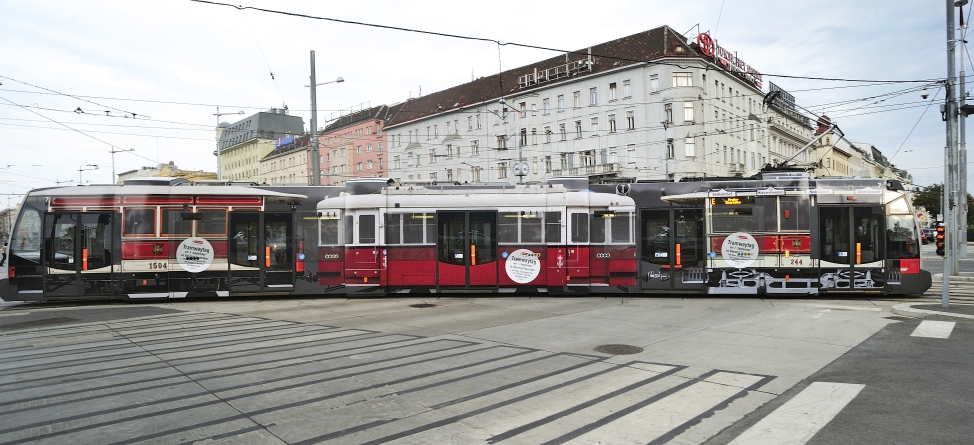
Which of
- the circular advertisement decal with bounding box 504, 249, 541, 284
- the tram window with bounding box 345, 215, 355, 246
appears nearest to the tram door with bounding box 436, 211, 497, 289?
the circular advertisement decal with bounding box 504, 249, 541, 284

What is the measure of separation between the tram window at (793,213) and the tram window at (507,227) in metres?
7.16

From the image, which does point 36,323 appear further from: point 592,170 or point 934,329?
point 592,170

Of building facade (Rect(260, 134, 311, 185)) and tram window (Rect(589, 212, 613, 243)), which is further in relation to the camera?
building facade (Rect(260, 134, 311, 185))

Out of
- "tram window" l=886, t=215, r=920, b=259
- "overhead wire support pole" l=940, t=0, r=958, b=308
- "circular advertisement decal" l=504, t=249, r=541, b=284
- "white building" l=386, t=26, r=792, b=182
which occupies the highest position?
"white building" l=386, t=26, r=792, b=182

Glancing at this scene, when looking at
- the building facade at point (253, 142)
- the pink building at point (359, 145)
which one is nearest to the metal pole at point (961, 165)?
the pink building at point (359, 145)

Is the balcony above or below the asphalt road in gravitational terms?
above

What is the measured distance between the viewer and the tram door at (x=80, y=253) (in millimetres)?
15766

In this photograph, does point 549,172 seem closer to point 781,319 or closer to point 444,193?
point 444,193

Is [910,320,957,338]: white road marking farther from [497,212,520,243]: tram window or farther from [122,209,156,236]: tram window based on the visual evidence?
[122,209,156,236]: tram window

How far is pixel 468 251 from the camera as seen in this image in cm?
1659

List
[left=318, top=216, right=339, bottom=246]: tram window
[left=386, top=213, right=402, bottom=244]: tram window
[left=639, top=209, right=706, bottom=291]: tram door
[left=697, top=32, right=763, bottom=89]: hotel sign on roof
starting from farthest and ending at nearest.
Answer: [left=697, top=32, right=763, bottom=89]: hotel sign on roof
[left=318, top=216, right=339, bottom=246]: tram window
[left=386, top=213, right=402, bottom=244]: tram window
[left=639, top=209, right=706, bottom=291]: tram door

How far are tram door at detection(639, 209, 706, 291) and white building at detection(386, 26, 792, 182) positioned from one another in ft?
65.3

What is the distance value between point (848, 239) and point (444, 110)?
→ 154ft

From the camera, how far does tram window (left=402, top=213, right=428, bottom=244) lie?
1664 centimetres
